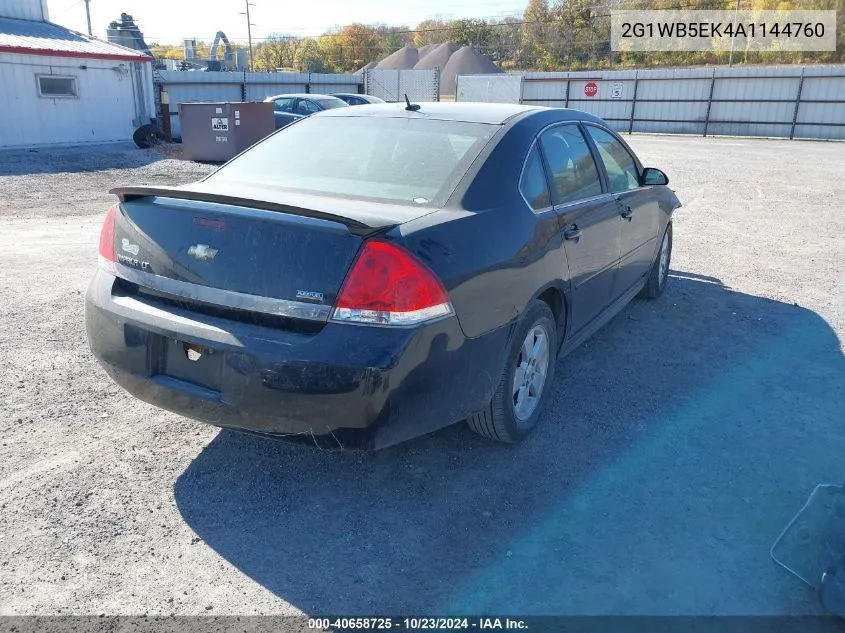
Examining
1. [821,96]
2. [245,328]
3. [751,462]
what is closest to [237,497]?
[245,328]

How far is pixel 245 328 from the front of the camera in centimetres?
268

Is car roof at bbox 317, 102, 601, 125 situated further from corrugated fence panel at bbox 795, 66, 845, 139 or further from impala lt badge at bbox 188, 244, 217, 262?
corrugated fence panel at bbox 795, 66, 845, 139

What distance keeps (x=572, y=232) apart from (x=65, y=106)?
19.8 meters

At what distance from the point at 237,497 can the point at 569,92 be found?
32285 mm

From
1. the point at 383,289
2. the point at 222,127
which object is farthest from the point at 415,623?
the point at 222,127

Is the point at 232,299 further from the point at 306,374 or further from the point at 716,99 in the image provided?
the point at 716,99

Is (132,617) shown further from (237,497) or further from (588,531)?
(588,531)

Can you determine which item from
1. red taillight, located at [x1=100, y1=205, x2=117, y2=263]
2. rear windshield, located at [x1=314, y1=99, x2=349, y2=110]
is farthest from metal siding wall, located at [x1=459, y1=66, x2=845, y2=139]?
red taillight, located at [x1=100, y1=205, x2=117, y2=263]

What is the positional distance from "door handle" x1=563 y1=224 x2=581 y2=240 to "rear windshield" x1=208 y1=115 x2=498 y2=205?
2.17ft

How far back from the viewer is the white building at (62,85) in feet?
59.3

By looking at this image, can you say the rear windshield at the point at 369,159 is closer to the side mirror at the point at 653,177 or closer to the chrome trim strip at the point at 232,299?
the chrome trim strip at the point at 232,299

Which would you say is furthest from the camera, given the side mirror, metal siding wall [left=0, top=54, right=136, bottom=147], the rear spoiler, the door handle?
metal siding wall [left=0, top=54, right=136, bottom=147]

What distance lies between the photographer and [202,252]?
2811 mm

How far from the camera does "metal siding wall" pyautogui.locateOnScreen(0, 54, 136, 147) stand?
709 inches
